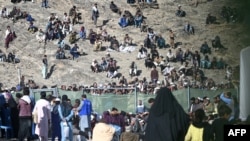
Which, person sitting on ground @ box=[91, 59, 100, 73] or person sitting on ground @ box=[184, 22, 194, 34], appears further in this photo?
person sitting on ground @ box=[184, 22, 194, 34]

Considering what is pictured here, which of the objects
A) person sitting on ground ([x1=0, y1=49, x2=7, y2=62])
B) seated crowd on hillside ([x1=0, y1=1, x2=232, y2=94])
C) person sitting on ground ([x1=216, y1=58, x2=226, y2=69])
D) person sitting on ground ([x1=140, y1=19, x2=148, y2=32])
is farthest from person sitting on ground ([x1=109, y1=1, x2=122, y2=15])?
person sitting on ground ([x1=216, y1=58, x2=226, y2=69])

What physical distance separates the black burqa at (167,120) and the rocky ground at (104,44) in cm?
1938

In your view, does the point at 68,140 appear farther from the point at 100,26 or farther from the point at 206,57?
the point at 100,26

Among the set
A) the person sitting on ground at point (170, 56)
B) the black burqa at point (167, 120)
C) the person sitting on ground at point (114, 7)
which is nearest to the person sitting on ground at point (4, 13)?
the person sitting on ground at point (114, 7)

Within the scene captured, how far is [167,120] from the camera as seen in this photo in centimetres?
831

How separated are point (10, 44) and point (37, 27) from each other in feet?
7.51

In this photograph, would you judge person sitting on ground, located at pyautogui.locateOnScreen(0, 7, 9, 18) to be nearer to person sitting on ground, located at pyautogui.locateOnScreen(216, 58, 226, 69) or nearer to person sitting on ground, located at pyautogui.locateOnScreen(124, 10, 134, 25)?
person sitting on ground, located at pyautogui.locateOnScreen(124, 10, 134, 25)

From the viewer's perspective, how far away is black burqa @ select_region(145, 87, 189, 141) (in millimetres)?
8297

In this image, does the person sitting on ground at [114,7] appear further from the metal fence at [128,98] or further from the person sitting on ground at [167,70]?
the metal fence at [128,98]

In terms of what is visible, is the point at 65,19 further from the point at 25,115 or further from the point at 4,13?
the point at 25,115

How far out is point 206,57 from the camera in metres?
31.3

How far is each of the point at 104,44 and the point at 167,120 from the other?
26110mm

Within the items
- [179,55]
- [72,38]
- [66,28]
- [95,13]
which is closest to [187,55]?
[179,55]

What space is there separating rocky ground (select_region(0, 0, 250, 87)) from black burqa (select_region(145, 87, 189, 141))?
19.4m
